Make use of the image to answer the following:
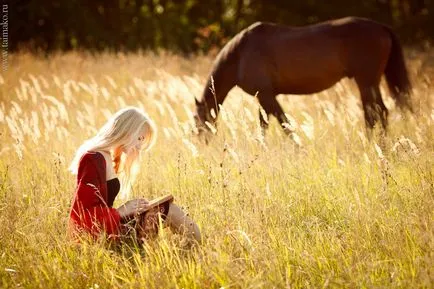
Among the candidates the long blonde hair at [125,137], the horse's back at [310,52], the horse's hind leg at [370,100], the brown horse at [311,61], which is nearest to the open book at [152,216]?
the long blonde hair at [125,137]

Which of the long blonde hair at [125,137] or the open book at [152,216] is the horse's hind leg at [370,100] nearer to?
the long blonde hair at [125,137]

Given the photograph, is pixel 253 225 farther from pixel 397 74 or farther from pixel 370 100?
pixel 397 74

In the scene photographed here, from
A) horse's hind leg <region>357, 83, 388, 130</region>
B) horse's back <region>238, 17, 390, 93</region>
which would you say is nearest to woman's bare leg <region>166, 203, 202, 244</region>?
horse's back <region>238, 17, 390, 93</region>

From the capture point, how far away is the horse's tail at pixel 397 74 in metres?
6.90

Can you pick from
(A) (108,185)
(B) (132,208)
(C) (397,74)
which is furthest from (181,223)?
(C) (397,74)

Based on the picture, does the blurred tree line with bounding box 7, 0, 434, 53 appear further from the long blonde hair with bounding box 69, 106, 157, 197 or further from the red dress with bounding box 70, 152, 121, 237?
the red dress with bounding box 70, 152, 121, 237

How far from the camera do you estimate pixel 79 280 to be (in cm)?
308

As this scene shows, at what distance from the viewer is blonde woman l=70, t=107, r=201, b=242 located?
11.3 feet

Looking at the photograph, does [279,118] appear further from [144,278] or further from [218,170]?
[144,278]

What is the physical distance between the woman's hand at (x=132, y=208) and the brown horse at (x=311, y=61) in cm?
346

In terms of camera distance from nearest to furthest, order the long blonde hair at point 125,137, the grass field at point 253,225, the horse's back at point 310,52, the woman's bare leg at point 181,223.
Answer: the grass field at point 253,225 → the woman's bare leg at point 181,223 → the long blonde hair at point 125,137 → the horse's back at point 310,52

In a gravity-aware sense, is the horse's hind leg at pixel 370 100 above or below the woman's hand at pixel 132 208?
below

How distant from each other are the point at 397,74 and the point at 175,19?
53.7 ft

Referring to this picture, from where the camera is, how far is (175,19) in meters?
22.5
